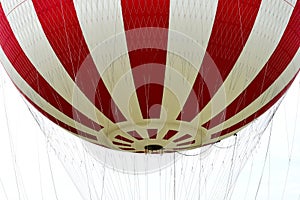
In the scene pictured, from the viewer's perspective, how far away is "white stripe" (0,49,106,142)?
9938 mm

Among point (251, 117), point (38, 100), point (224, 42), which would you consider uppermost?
point (224, 42)

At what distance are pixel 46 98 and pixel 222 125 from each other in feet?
9.47

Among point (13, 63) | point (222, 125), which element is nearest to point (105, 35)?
point (13, 63)

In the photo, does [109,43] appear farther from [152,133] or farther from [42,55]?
[152,133]

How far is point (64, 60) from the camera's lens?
8992 millimetres

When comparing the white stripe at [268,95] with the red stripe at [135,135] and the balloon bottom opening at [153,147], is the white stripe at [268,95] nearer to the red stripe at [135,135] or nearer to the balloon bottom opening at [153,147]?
the balloon bottom opening at [153,147]

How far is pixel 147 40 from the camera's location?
27.8ft

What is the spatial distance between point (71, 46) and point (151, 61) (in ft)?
3.90

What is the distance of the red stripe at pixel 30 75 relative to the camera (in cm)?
943

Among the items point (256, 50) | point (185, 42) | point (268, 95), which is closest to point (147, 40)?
point (185, 42)

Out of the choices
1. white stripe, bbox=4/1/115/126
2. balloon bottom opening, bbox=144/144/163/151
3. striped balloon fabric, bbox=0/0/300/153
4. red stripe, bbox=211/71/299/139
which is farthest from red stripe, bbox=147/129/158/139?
red stripe, bbox=211/71/299/139

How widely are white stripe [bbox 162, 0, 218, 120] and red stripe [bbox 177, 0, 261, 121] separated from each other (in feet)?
0.32

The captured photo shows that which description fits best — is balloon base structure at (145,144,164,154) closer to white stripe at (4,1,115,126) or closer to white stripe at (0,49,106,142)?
white stripe at (0,49,106,142)

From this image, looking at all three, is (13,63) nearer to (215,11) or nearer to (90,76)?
(90,76)
